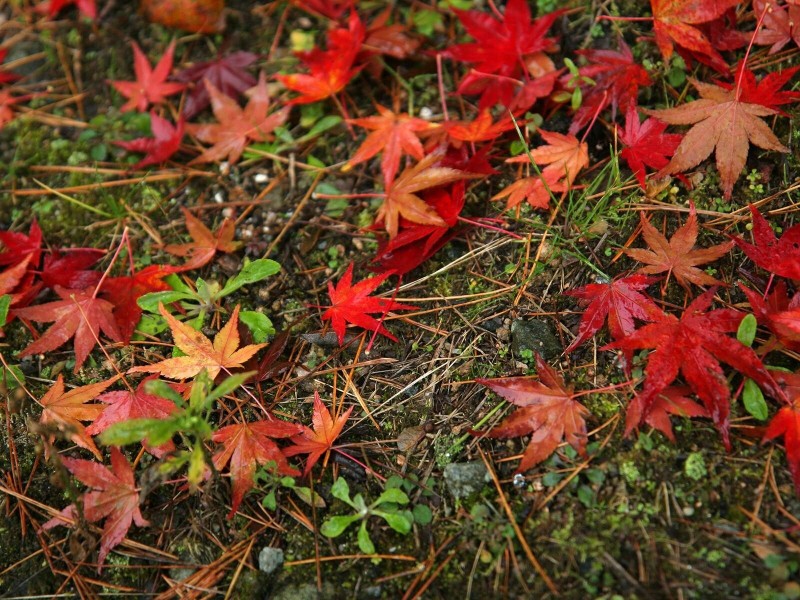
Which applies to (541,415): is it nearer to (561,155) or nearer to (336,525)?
(336,525)

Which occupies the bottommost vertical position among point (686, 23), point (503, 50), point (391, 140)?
point (391, 140)

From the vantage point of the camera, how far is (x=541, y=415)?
1570mm

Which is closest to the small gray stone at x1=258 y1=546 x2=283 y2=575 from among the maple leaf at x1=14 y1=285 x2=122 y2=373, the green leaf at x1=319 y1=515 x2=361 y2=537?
the green leaf at x1=319 y1=515 x2=361 y2=537

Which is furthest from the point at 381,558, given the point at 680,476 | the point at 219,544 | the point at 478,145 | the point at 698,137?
the point at 698,137

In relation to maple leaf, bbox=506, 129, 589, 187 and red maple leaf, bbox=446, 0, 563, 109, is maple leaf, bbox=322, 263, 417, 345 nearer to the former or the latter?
maple leaf, bbox=506, 129, 589, 187

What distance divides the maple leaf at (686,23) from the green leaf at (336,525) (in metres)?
1.65

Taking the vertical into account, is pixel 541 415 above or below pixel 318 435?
above

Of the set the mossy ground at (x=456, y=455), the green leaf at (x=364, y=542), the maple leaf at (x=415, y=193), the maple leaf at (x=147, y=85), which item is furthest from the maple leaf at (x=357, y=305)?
the maple leaf at (x=147, y=85)

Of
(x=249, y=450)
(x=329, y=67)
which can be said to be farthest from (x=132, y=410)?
(x=329, y=67)

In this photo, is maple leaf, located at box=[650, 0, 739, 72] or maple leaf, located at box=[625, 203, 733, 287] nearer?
maple leaf, located at box=[625, 203, 733, 287]

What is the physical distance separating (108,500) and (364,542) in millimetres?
687

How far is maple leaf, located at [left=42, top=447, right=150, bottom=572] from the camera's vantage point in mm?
1597

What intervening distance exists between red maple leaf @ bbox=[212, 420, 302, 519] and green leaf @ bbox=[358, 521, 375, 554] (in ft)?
0.72

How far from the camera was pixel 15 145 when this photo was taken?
246 centimetres
